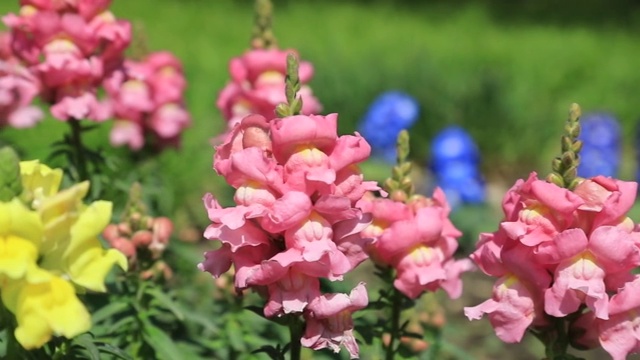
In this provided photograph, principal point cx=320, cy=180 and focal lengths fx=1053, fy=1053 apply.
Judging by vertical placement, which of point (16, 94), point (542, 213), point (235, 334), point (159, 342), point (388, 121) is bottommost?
point (388, 121)

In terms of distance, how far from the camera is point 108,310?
2.59 metres

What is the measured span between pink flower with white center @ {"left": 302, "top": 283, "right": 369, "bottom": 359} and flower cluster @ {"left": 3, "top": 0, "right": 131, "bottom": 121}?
1236 millimetres

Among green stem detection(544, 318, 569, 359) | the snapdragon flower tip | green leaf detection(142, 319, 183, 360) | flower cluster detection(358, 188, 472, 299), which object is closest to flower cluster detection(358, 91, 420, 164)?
the snapdragon flower tip

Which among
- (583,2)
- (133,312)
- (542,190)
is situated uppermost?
(542,190)

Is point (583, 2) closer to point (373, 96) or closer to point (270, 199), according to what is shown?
point (373, 96)

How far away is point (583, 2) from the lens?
43.2 feet

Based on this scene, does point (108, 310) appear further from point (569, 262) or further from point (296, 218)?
point (569, 262)

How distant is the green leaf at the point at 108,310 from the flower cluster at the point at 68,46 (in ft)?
1.86

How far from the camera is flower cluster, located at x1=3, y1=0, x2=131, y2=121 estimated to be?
281 cm

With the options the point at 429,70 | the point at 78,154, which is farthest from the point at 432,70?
the point at 78,154

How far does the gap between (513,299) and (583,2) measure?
38.7 feet

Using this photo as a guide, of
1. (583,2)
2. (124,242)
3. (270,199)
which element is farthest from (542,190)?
(583,2)

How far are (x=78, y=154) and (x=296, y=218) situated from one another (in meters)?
1.33

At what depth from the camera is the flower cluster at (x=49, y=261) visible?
1.59m
